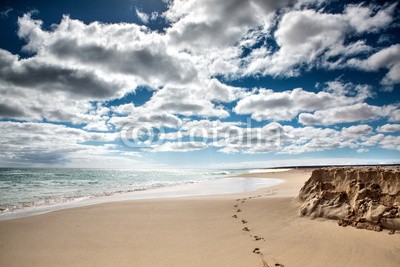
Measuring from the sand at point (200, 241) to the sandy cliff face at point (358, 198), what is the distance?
1.41ft

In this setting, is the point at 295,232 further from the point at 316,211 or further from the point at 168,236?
the point at 168,236

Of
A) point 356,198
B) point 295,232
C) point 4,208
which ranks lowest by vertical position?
point 4,208

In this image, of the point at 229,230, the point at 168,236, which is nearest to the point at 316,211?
the point at 229,230

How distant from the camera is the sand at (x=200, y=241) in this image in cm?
583

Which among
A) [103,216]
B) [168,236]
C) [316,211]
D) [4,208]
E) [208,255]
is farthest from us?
[4,208]

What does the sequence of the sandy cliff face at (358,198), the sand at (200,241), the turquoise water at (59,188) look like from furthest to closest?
the turquoise water at (59,188)
the sandy cliff face at (358,198)
the sand at (200,241)

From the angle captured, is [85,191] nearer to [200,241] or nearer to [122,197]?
[122,197]

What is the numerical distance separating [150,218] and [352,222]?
23.7 feet

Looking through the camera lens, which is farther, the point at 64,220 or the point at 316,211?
the point at 64,220

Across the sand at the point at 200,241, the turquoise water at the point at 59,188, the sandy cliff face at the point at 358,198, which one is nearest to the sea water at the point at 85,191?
the turquoise water at the point at 59,188

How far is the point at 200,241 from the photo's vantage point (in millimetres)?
7281

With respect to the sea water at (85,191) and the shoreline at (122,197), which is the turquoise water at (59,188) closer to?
the sea water at (85,191)

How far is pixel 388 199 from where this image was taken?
7672 mm

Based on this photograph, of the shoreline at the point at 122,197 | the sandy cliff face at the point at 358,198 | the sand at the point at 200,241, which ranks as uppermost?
the sandy cliff face at the point at 358,198
